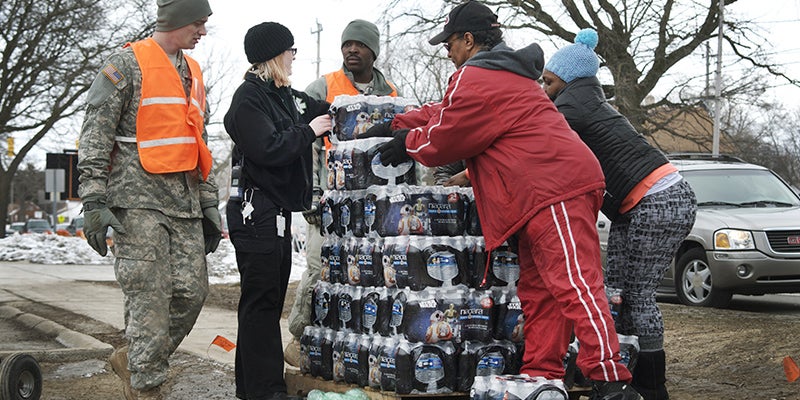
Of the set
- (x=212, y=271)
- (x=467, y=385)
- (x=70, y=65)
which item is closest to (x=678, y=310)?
(x=467, y=385)

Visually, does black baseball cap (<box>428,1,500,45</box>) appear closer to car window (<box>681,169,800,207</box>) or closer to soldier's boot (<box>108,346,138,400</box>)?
soldier's boot (<box>108,346,138,400</box>)

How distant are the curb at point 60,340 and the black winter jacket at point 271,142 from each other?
6.44 ft

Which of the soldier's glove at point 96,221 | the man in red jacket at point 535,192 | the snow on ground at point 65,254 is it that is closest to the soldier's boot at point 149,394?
the soldier's glove at point 96,221

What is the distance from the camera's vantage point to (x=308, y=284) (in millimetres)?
6152

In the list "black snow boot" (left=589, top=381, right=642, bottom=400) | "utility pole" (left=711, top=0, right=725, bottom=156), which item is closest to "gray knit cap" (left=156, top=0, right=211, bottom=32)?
"black snow boot" (left=589, top=381, right=642, bottom=400)

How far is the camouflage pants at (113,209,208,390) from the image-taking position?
16.2 ft

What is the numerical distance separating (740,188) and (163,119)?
28.1ft

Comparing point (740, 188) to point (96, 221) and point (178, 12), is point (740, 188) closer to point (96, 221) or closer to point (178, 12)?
point (178, 12)

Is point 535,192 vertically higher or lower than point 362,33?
lower

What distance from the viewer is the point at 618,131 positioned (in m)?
5.34

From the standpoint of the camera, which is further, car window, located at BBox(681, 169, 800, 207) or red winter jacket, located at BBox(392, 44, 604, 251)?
car window, located at BBox(681, 169, 800, 207)

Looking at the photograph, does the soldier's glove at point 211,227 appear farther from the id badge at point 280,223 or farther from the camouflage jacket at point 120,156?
the id badge at point 280,223

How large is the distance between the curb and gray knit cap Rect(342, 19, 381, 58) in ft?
9.76

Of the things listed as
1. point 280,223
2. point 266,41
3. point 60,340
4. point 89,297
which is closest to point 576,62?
point 266,41
